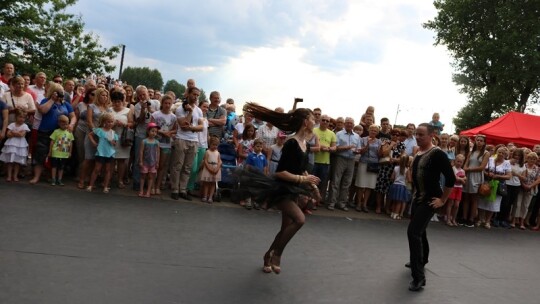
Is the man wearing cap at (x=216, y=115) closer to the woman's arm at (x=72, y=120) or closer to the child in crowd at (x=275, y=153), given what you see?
the child in crowd at (x=275, y=153)

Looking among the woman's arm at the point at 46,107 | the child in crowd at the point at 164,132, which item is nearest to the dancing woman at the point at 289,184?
the child in crowd at the point at 164,132

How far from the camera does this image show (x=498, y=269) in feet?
22.8

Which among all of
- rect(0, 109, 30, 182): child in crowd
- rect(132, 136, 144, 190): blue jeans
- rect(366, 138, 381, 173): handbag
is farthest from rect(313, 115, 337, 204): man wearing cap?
rect(0, 109, 30, 182): child in crowd

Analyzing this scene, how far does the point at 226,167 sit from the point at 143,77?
109m

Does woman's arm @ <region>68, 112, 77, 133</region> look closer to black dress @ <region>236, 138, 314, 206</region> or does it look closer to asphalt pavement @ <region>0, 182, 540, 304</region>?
asphalt pavement @ <region>0, 182, 540, 304</region>

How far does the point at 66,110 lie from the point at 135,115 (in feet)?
4.18

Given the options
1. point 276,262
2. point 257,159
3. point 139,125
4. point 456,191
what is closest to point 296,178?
point 276,262

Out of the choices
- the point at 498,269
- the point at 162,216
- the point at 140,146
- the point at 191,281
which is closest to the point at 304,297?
the point at 191,281

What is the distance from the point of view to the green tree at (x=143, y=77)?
110 m

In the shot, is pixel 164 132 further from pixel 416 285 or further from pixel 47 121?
pixel 416 285

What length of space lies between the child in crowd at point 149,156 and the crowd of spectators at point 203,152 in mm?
19

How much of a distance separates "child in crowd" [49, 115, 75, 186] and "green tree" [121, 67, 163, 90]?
104622 mm

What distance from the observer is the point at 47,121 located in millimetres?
8336

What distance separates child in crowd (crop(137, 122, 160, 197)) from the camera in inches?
332
